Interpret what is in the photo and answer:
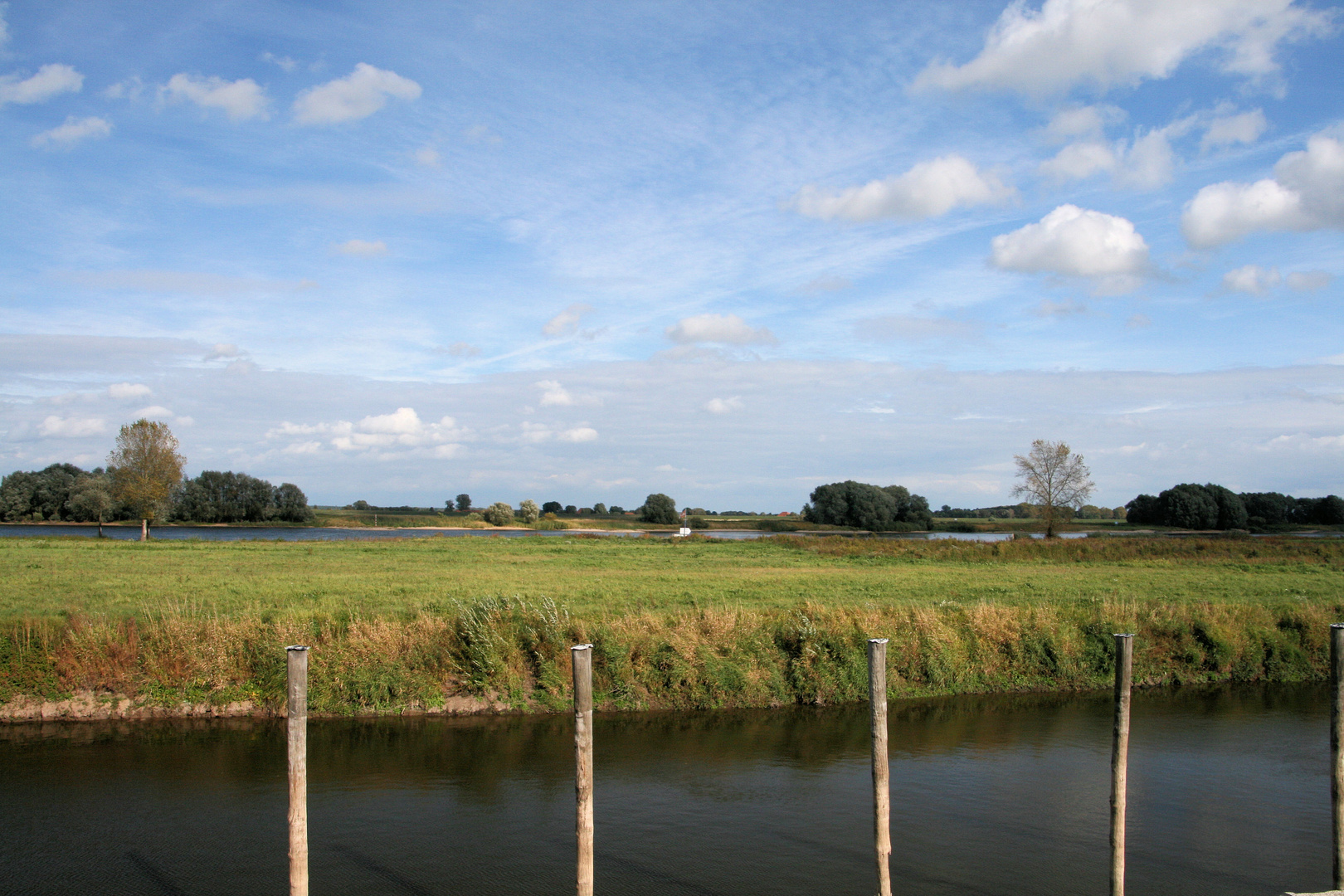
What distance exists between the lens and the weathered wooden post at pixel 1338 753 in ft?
30.5

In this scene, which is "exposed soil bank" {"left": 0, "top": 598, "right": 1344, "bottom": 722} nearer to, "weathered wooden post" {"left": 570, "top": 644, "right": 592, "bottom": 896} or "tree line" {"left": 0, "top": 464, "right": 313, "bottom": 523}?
"weathered wooden post" {"left": 570, "top": 644, "right": 592, "bottom": 896}

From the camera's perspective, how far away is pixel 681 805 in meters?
12.6

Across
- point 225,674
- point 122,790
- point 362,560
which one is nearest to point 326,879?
point 122,790

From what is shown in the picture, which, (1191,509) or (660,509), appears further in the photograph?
(660,509)

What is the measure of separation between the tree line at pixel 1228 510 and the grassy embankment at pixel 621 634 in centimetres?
7861

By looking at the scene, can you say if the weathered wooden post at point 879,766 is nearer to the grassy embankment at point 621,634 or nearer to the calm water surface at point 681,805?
the calm water surface at point 681,805

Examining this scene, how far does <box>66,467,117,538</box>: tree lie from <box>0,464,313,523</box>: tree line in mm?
249

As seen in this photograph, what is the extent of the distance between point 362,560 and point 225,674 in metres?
25.3

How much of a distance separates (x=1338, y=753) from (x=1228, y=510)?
108766 millimetres

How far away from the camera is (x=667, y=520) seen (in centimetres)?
13250

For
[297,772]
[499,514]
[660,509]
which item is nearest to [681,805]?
[297,772]

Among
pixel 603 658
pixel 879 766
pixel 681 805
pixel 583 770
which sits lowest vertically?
pixel 681 805

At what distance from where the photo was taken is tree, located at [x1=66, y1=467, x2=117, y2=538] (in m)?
74.8

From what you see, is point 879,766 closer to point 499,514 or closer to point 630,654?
point 630,654
